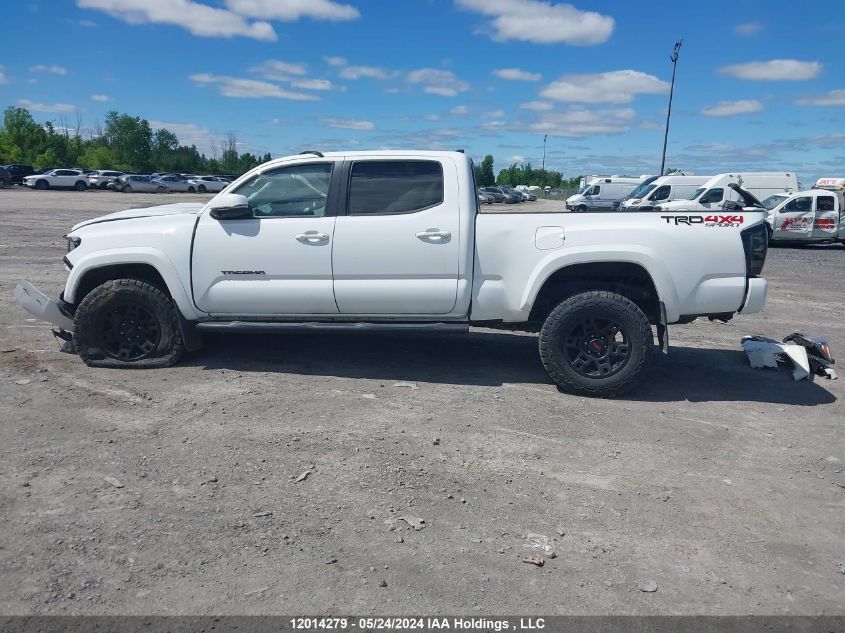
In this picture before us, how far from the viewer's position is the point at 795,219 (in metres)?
23.4

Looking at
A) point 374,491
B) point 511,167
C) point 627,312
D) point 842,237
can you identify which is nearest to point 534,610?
point 374,491

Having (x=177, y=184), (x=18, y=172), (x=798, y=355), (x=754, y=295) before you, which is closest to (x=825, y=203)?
(x=798, y=355)

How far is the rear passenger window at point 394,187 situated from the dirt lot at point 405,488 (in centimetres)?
151

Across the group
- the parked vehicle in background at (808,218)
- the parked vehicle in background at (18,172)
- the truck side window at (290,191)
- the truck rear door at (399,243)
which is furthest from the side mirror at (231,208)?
the parked vehicle in background at (18,172)

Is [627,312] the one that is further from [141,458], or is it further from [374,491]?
[141,458]

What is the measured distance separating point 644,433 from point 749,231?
75.0 inches

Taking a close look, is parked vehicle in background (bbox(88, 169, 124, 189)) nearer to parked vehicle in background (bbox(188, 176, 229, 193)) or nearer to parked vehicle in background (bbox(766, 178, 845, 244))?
parked vehicle in background (bbox(188, 176, 229, 193))

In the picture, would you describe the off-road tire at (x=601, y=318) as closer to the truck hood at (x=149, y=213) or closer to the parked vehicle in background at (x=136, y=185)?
the truck hood at (x=149, y=213)

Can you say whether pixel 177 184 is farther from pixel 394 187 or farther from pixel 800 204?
pixel 394 187

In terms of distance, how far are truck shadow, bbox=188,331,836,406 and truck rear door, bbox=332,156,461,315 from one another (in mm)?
435

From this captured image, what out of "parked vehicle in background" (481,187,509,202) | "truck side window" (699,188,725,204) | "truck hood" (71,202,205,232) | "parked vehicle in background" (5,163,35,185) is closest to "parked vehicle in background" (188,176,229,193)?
"parked vehicle in background" (5,163,35,185)

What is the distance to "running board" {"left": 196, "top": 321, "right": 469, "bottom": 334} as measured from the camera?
5891mm

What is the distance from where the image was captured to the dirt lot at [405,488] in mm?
3189

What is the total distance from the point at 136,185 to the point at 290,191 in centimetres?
5436
